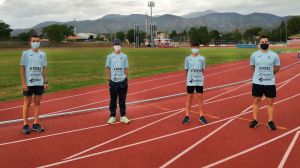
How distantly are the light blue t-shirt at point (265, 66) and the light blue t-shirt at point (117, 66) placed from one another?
2885mm

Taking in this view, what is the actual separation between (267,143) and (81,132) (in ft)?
12.2

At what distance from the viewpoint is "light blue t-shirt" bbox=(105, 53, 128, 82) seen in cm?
732

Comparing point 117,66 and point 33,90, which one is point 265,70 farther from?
point 33,90

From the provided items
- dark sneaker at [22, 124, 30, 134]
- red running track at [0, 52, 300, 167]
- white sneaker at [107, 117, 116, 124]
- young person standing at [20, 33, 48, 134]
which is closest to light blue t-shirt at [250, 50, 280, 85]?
red running track at [0, 52, 300, 167]

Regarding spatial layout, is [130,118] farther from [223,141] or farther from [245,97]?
[245,97]

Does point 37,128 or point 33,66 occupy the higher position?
point 33,66

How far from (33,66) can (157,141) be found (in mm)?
2989

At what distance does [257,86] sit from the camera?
6.90 metres

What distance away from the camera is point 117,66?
7.31 m

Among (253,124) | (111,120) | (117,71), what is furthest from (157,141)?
(253,124)

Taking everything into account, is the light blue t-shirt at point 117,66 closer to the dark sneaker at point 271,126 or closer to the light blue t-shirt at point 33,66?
the light blue t-shirt at point 33,66

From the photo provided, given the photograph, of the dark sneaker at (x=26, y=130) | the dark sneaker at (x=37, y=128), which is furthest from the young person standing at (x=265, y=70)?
the dark sneaker at (x=26, y=130)

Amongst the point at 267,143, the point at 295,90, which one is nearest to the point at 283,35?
the point at 295,90

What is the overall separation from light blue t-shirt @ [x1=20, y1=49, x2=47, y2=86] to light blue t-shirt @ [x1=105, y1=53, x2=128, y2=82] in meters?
1.49
